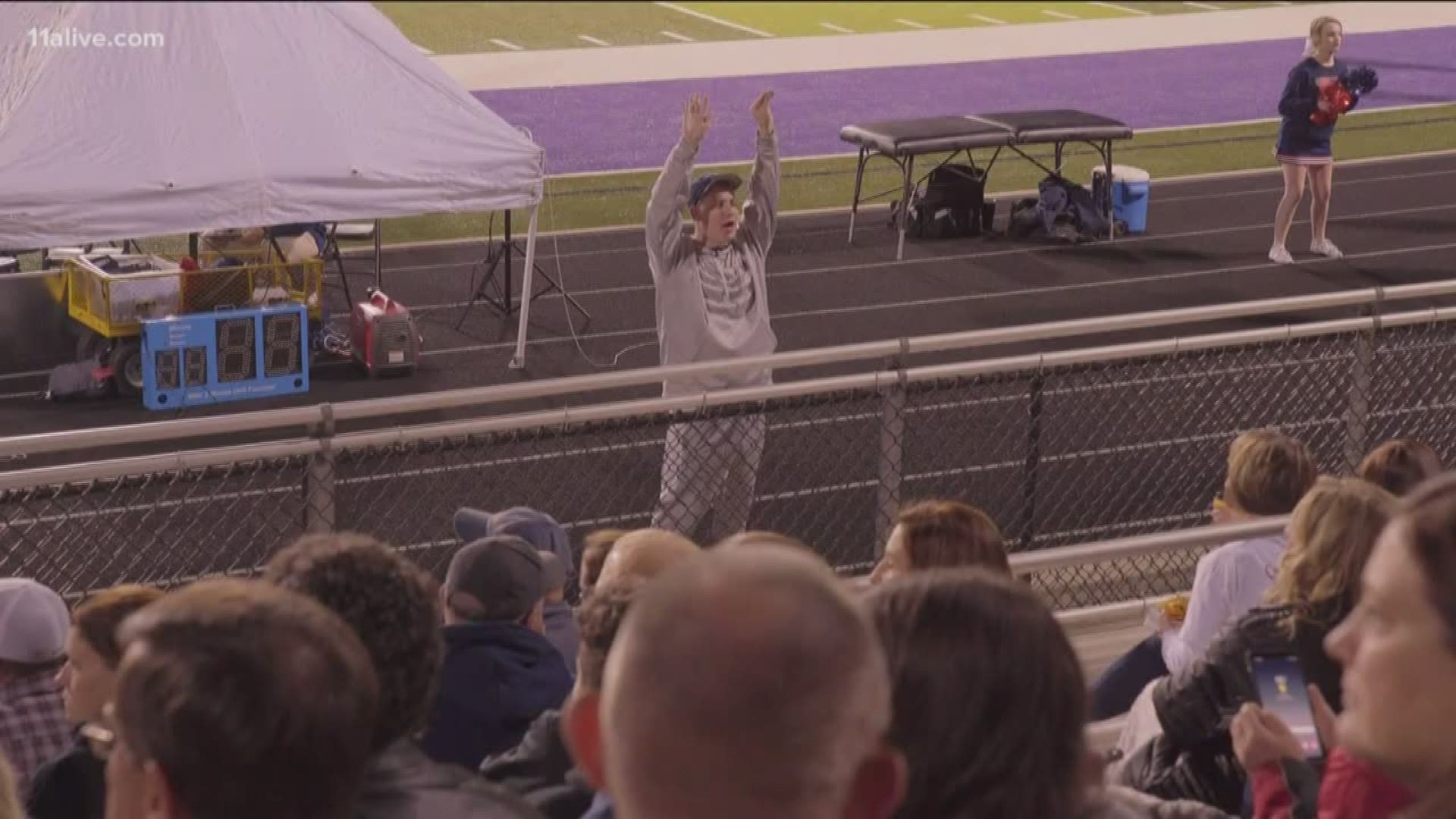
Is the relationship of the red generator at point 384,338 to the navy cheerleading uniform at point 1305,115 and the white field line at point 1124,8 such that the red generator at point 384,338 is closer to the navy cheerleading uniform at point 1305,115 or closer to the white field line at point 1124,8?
the navy cheerleading uniform at point 1305,115

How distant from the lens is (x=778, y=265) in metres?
15.6

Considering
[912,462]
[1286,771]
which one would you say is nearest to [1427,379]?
[912,462]

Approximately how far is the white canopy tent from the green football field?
12604 mm

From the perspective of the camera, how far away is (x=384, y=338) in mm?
12344

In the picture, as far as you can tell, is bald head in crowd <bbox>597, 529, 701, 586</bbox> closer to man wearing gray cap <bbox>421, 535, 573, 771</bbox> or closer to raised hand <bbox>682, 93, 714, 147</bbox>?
man wearing gray cap <bbox>421, 535, 573, 771</bbox>

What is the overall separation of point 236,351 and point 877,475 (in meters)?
4.80

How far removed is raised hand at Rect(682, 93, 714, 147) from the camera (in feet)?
25.8

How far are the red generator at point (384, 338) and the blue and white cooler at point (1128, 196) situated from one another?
664 centimetres

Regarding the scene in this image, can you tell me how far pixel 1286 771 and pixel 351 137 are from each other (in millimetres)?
8672

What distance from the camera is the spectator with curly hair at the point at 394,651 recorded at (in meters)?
2.75

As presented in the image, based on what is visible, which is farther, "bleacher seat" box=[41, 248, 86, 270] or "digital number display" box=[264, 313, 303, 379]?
"bleacher seat" box=[41, 248, 86, 270]

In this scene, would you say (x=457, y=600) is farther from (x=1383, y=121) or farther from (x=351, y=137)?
(x=1383, y=121)

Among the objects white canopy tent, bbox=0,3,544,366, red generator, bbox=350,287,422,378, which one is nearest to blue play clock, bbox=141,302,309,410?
red generator, bbox=350,287,422,378

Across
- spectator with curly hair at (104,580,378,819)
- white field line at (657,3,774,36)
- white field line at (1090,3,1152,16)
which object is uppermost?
white field line at (1090,3,1152,16)
